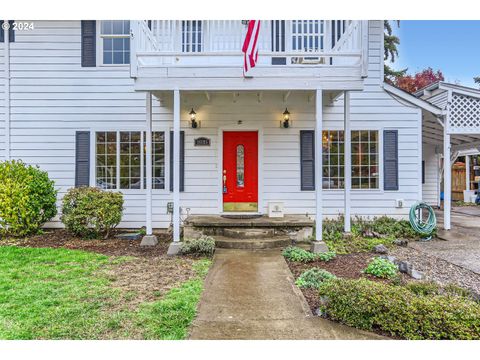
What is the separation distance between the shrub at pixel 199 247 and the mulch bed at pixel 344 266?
136cm

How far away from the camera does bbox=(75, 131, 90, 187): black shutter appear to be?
7840 mm

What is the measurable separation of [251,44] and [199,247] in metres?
3.55

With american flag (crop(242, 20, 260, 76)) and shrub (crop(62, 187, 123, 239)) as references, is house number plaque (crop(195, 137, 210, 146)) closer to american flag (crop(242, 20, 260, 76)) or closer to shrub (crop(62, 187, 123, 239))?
shrub (crop(62, 187, 123, 239))

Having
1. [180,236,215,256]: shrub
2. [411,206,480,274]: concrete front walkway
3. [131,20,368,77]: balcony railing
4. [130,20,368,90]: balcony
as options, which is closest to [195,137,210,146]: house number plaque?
[131,20,368,77]: balcony railing

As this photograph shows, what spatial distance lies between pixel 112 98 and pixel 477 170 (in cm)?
1729

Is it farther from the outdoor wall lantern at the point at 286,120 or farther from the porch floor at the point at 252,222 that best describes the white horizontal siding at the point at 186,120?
the porch floor at the point at 252,222

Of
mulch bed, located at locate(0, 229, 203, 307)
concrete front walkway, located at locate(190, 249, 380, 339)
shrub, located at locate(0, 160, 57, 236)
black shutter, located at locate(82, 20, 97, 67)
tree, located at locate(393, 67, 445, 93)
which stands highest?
tree, located at locate(393, 67, 445, 93)

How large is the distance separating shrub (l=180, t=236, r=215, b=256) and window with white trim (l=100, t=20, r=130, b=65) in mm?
4891

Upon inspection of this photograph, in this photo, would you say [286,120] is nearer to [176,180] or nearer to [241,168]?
[241,168]

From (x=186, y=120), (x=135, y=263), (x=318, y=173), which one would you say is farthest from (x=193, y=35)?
(x=135, y=263)

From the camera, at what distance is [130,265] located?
200 inches

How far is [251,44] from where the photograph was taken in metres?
5.41

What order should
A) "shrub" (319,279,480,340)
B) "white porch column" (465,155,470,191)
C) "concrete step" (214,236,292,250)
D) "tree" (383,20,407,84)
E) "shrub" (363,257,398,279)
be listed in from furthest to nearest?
"tree" (383,20,407,84), "white porch column" (465,155,470,191), "concrete step" (214,236,292,250), "shrub" (363,257,398,279), "shrub" (319,279,480,340)
